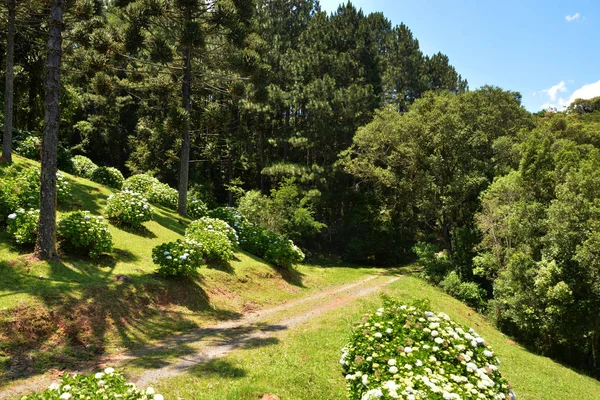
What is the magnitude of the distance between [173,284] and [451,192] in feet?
58.4

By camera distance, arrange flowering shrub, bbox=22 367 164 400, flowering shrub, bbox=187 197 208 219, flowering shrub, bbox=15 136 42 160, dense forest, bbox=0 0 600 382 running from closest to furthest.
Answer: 1. flowering shrub, bbox=22 367 164 400
2. dense forest, bbox=0 0 600 382
3. flowering shrub, bbox=15 136 42 160
4. flowering shrub, bbox=187 197 208 219

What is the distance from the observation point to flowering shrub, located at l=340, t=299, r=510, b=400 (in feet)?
13.9

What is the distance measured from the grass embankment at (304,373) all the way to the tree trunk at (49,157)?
217 inches

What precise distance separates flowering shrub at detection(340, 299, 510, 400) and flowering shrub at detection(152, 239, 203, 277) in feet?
20.0

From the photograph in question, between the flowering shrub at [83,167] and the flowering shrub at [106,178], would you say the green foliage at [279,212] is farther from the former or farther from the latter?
the flowering shrub at [83,167]

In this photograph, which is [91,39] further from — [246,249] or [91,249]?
[246,249]

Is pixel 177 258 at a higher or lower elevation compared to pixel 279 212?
lower

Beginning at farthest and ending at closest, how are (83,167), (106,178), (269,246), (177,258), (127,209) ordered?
1. (83,167)
2. (106,178)
3. (269,246)
4. (127,209)
5. (177,258)

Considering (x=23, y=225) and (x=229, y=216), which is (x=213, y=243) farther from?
(x=23, y=225)

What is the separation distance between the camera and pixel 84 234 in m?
9.68

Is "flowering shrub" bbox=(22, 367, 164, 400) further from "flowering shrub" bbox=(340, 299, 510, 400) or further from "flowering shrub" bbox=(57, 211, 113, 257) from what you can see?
"flowering shrub" bbox=(57, 211, 113, 257)

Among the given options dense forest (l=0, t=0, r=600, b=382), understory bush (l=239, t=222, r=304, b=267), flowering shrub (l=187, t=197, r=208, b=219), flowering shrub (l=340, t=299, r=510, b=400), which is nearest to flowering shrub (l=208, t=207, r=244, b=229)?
understory bush (l=239, t=222, r=304, b=267)

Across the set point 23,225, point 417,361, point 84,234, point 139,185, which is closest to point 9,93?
point 139,185

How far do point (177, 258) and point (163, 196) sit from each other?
33.4 feet
